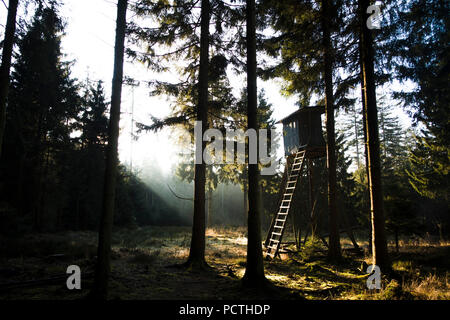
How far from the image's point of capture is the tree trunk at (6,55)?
8.11m

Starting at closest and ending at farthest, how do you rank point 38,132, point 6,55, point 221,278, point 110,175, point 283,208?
point 110,175 < point 221,278 < point 6,55 < point 283,208 < point 38,132

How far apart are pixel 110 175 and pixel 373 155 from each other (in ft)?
21.5

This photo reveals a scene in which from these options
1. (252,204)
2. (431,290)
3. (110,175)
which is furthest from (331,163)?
(110,175)

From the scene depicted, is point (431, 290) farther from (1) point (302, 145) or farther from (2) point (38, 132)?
(2) point (38, 132)

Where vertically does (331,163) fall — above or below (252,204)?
above

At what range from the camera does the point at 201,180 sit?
9492 mm

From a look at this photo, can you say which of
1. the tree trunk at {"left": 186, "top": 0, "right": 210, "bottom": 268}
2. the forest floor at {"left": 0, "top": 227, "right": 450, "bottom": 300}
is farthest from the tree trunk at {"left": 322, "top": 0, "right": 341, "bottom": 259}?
the tree trunk at {"left": 186, "top": 0, "right": 210, "bottom": 268}

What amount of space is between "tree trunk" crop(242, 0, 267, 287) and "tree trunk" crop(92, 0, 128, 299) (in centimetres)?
332

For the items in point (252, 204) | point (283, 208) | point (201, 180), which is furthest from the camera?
point (283, 208)

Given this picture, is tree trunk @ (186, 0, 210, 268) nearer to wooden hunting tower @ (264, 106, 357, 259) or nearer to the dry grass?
wooden hunting tower @ (264, 106, 357, 259)

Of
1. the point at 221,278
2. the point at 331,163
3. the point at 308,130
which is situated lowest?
the point at 221,278

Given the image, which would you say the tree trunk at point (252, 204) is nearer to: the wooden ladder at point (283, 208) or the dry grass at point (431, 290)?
the dry grass at point (431, 290)

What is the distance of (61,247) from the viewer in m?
12.1
